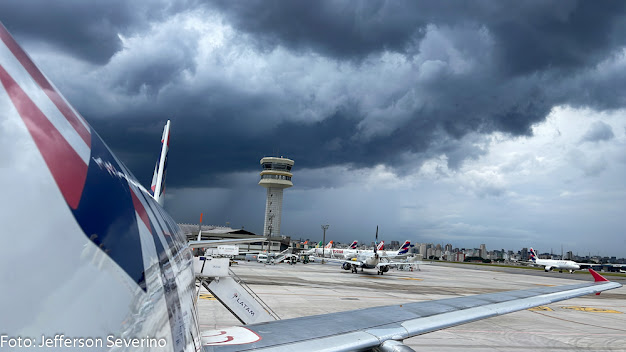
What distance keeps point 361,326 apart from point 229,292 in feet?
15.5

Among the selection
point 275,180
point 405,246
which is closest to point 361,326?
point 405,246

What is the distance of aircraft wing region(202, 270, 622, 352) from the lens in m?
4.57

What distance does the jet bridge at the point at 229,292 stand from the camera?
8922 millimetres

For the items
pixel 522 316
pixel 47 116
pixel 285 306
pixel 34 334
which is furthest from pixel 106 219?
pixel 522 316

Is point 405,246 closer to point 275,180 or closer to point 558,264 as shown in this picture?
point 558,264

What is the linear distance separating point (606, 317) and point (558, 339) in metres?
9.64

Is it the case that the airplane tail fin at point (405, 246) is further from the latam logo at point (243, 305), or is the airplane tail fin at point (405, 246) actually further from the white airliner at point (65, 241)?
the white airliner at point (65, 241)

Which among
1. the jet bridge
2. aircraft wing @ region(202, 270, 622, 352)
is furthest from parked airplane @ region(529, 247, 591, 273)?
the jet bridge

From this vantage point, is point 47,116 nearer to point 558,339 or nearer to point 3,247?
point 3,247

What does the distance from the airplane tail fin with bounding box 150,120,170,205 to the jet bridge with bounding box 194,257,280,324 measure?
2637 mm

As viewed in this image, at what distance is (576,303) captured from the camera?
2653 centimetres

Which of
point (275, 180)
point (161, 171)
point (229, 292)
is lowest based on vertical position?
point (229, 292)

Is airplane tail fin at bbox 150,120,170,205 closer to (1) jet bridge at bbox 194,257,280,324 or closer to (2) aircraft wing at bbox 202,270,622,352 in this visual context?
(1) jet bridge at bbox 194,257,280,324

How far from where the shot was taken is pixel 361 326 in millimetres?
5500
